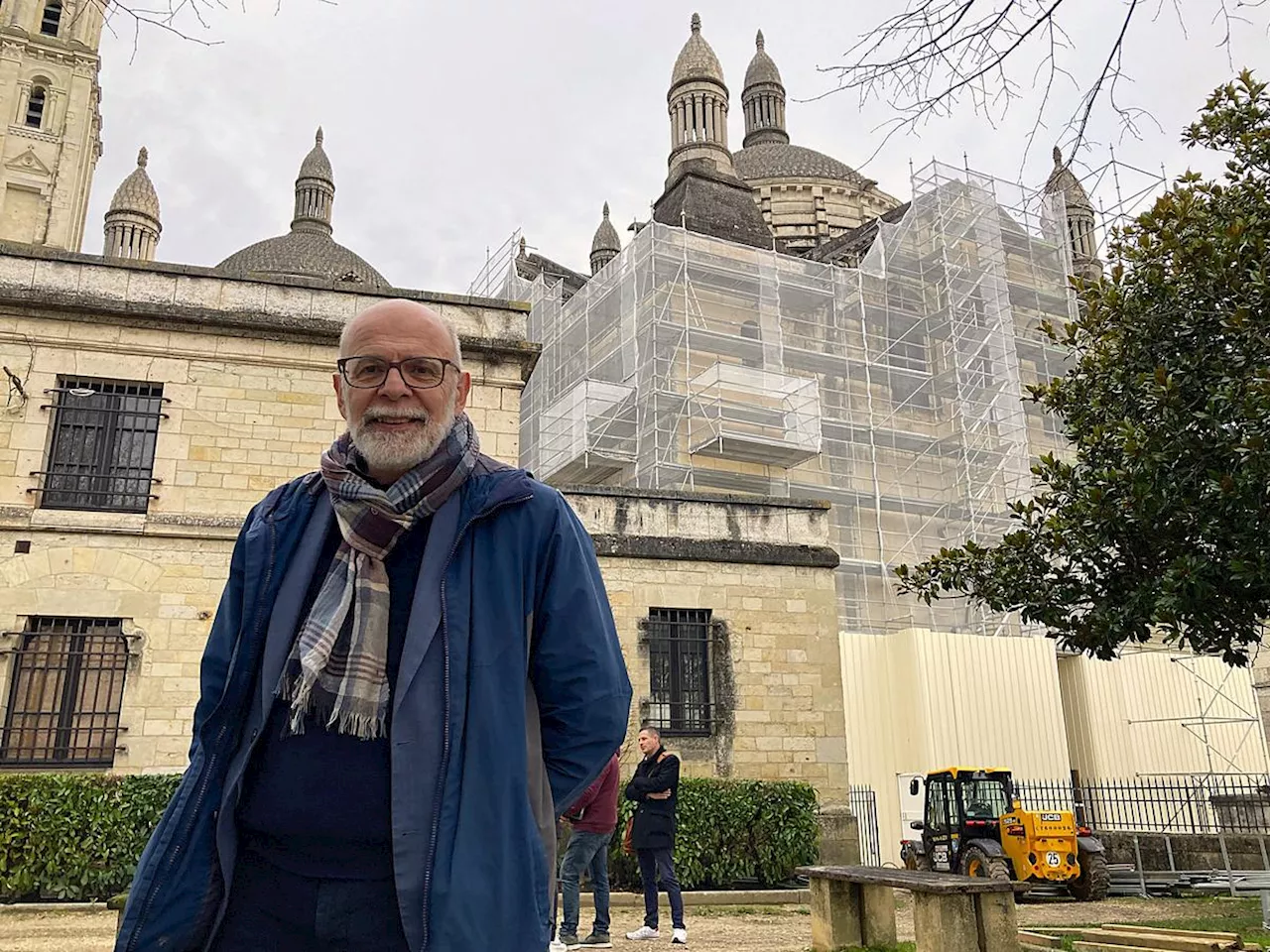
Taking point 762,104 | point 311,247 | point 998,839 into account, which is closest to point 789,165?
point 762,104

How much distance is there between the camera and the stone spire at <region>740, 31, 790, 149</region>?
Result: 45.0m

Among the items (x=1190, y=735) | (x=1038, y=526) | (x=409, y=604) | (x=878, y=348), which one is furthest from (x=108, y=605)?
(x=878, y=348)

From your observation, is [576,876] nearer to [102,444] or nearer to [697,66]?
[102,444]

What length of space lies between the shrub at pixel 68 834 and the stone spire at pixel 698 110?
73.7 feet

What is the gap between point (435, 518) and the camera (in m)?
2.09

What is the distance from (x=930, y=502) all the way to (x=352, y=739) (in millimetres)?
22359

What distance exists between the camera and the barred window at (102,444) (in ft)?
38.3

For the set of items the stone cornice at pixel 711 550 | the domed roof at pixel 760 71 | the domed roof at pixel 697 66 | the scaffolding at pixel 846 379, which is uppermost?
the domed roof at pixel 760 71

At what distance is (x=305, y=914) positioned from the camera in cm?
186

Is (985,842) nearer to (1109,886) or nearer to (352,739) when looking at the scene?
(1109,886)

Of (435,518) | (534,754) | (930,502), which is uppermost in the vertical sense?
(930,502)

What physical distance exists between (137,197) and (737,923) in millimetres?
44459

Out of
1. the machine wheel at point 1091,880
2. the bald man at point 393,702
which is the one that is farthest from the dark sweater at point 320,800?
the machine wheel at point 1091,880

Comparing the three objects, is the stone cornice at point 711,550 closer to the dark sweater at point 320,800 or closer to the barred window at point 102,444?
the barred window at point 102,444
